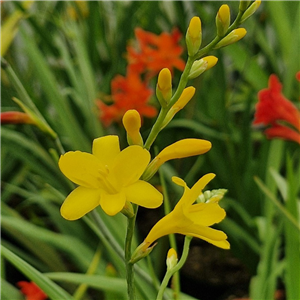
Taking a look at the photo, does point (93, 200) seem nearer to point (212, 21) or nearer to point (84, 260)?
point (84, 260)

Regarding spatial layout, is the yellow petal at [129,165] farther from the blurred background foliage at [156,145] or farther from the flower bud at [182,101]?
the blurred background foliage at [156,145]

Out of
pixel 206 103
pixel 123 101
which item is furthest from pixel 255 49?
pixel 123 101

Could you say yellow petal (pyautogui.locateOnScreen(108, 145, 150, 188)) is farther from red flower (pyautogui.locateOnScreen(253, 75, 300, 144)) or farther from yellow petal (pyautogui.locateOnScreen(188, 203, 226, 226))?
red flower (pyautogui.locateOnScreen(253, 75, 300, 144))

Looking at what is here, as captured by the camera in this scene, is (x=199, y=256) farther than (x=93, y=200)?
Yes

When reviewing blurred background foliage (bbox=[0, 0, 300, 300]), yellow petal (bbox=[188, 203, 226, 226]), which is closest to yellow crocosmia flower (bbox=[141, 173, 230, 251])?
yellow petal (bbox=[188, 203, 226, 226])

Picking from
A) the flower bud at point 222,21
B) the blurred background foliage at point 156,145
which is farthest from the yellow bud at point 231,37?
the blurred background foliage at point 156,145

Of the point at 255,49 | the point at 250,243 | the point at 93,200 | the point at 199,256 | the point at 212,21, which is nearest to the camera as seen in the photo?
the point at 93,200

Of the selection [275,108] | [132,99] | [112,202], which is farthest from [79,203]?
A: [132,99]

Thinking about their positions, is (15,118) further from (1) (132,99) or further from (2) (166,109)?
(1) (132,99)
